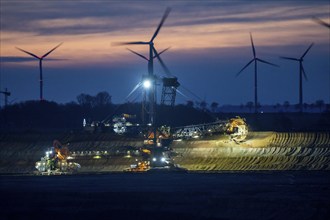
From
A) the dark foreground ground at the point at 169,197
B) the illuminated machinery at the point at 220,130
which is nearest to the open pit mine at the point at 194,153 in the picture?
the illuminated machinery at the point at 220,130

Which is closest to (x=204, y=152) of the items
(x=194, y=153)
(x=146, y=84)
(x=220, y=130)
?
(x=194, y=153)

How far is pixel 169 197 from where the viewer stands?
75062 mm

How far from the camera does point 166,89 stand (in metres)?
140

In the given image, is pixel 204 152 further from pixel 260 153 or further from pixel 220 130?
pixel 260 153

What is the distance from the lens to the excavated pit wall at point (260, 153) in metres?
122

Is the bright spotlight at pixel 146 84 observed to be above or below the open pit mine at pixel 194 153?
above

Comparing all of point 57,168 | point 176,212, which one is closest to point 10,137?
point 57,168

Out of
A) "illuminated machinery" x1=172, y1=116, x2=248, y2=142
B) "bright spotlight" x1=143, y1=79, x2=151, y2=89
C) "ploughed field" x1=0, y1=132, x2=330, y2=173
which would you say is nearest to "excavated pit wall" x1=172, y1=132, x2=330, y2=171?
"ploughed field" x1=0, y1=132, x2=330, y2=173

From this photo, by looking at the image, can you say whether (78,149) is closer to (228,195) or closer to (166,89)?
(166,89)

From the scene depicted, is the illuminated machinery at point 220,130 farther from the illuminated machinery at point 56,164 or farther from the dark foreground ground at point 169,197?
the dark foreground ground at point 169,197

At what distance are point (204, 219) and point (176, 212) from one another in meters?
3.97

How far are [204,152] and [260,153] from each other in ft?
26.9

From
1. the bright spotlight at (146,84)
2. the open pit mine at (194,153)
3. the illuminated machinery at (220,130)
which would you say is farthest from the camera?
the illuminated machinery at (220,130)

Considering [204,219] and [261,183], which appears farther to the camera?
[261,183]
